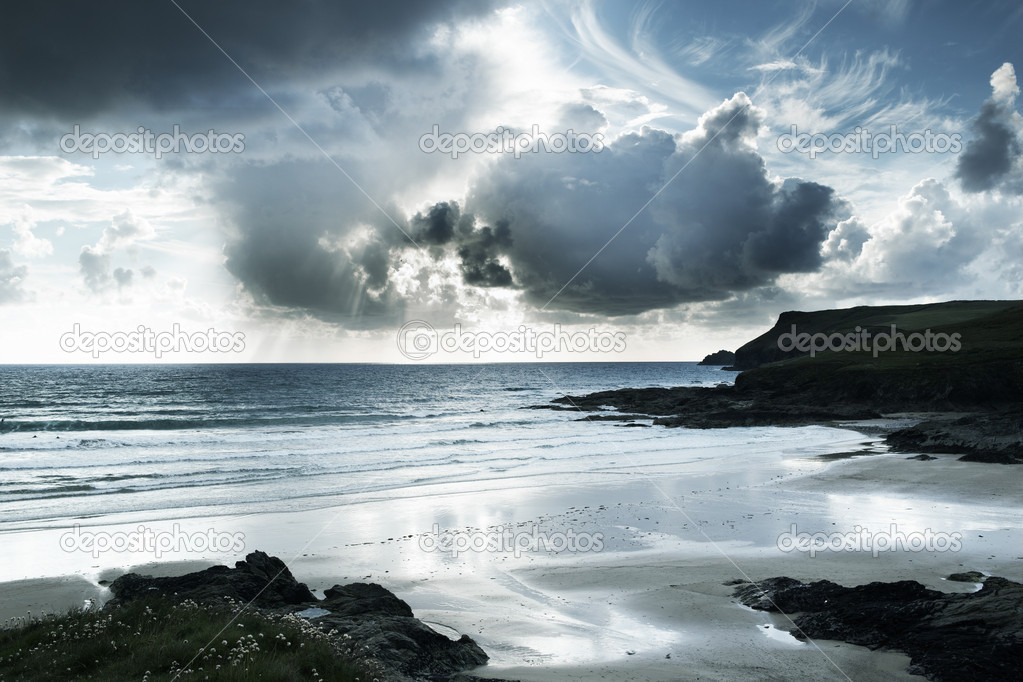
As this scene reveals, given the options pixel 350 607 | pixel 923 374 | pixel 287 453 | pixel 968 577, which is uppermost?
pixel 923 374

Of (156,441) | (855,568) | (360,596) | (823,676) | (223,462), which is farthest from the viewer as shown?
(156,441)

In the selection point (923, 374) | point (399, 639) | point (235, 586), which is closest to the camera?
point (399, 639)

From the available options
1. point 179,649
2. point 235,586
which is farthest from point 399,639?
point 235,586

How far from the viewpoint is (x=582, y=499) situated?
21609mm

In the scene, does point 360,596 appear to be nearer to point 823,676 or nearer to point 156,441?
point 823,676

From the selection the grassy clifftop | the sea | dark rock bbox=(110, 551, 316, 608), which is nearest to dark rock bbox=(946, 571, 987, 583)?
dark rock bbox=(110, 551, 316, 608)

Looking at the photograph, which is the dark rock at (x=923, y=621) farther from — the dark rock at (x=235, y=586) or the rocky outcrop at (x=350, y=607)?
the dark rock at (x=235, y=586)

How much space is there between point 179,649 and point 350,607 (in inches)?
121

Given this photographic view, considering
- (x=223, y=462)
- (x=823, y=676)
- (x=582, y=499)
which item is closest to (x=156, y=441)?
(x=223, y=462)

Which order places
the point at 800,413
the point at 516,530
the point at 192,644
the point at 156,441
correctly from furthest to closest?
1. the point at 800,413
2. the point at 156,441
3. the point at 516,530
4. the point at 192,644

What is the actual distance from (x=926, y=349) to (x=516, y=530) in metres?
68.6

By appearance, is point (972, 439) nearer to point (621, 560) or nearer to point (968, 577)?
point (968, 577)

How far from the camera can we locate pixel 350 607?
29.4 feet

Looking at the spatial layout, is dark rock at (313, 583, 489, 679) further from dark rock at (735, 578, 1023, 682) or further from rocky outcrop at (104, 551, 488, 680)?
dark rock at (735, 578, 1023, 682)
